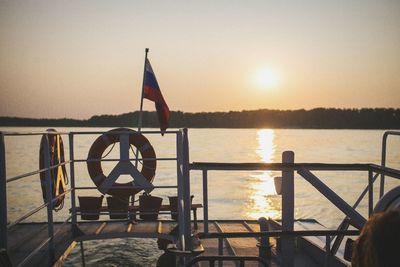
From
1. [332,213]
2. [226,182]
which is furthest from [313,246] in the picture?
[226,182]

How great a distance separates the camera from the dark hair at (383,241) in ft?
3.35

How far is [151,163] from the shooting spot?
5.55 metres

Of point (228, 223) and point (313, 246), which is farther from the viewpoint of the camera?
point (228, 223)

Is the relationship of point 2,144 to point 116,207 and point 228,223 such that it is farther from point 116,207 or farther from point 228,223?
point 228,223

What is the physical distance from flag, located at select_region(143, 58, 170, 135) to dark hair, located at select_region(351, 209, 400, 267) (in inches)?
207

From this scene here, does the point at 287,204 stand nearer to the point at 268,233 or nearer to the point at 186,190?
the point at 186,190

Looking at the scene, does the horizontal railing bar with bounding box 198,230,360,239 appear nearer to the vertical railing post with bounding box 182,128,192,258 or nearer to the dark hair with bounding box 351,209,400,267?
the vertical railing post with bounding box 182,128,192,258

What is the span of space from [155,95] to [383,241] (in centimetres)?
551

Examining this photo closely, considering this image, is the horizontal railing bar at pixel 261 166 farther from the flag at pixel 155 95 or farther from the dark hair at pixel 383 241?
the flag at pixel 155 95

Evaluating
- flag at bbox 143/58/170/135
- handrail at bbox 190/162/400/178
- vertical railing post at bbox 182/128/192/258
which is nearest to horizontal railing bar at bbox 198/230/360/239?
vertical railing post at bbox 182/128/192/258

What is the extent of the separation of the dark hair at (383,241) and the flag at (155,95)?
207 inches

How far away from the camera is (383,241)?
40.5 inches

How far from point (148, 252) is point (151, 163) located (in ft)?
20.8

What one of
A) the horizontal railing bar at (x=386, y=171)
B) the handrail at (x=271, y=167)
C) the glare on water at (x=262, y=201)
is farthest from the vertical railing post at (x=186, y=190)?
the glare on water at (x=262, y=201)
